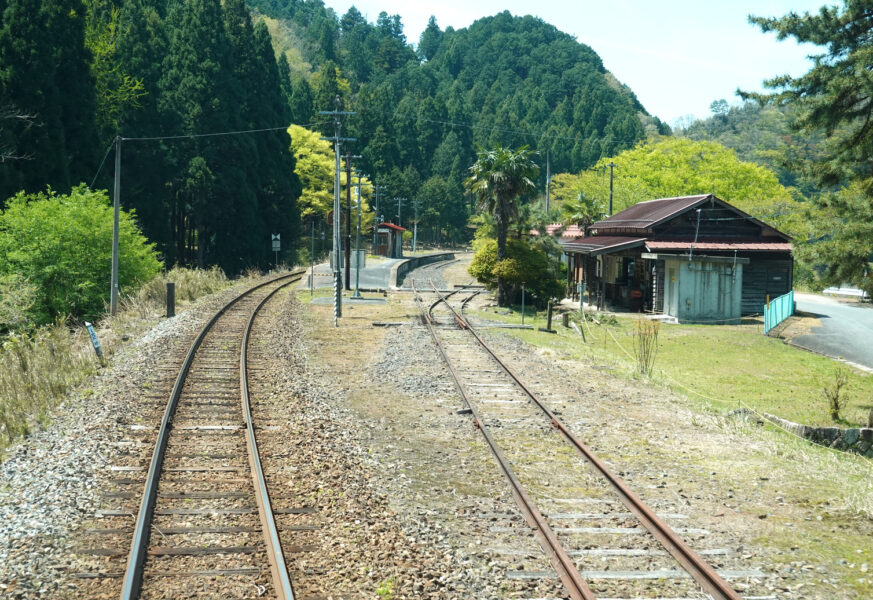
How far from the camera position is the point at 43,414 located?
12.2m

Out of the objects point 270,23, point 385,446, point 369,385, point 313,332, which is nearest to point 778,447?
point 385,446

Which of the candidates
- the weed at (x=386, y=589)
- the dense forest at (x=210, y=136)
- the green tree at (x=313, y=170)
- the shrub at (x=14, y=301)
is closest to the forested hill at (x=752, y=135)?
the dense forest at (x=210, y=136)

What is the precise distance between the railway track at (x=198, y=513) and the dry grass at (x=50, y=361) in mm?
2035

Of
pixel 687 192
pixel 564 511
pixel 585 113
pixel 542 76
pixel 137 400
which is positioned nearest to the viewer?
pixel 564 511

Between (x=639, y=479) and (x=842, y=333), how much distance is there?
73.5ft

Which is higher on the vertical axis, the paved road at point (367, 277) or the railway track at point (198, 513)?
the paved road at point (367, 277)

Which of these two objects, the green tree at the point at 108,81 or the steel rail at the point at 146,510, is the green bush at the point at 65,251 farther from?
the steel rail at the point at 146,510

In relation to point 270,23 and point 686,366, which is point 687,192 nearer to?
point 686,366

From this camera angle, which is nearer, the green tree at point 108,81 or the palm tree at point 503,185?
the palm tree at point 503,185

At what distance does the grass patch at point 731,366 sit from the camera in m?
16.2

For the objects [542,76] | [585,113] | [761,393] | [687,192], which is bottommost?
[761,393]

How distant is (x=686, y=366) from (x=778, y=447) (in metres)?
9.85

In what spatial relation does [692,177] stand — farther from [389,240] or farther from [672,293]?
→ [672,293]

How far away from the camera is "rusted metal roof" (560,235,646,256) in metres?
33.8
